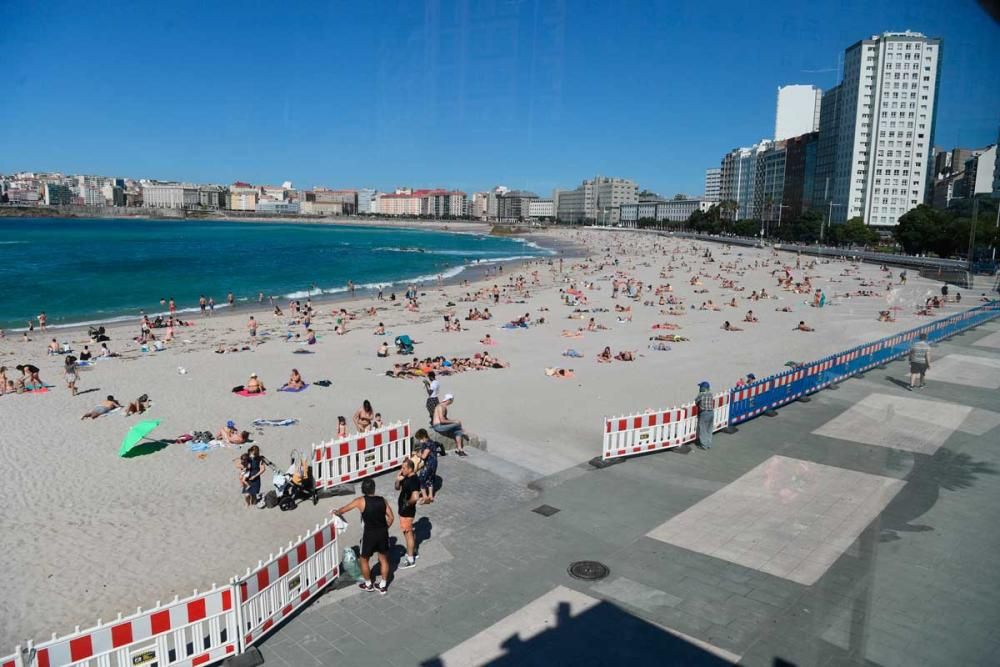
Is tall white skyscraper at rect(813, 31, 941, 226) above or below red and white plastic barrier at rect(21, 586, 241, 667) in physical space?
above

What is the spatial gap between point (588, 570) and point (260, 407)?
1043cm

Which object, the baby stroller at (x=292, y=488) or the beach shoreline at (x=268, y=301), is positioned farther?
the beach shoreline at (x=268, y=301)

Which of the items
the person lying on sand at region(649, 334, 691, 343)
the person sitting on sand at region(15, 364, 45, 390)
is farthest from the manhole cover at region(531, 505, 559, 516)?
the person lying on sand at region(649, 334, 691, 343)

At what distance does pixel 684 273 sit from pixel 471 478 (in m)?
49.3

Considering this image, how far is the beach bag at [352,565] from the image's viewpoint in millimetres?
6695

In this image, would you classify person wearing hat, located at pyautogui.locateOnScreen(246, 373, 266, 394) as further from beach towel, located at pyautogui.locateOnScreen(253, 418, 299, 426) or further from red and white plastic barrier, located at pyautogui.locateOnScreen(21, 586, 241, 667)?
red and white plastic barrier, located at pyautogui.locateOnScreen(21, 586, 241, 667)

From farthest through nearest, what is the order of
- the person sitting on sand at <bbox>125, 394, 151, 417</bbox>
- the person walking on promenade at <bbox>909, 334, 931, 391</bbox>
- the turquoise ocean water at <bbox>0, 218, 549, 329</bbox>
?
the turquoise ocean water at <bbox>0, 218, 549, 329</bbox> < the person walking on promenade at <bbox>909, 334, 931, 391</bbox> < the person sitting on sand at <bbox>125, 394, 151, 417</bbox>

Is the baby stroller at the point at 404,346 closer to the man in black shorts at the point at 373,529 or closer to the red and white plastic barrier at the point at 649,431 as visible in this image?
the red and white plastic barrier at the point at 649,431

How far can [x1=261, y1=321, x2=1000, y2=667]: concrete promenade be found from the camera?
219 inches

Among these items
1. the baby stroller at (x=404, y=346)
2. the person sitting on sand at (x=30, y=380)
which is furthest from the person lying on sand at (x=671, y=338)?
the person sitting on sand at (x=30, y=380)

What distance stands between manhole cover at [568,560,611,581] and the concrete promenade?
0.10m

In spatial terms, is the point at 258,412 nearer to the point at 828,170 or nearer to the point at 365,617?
the point at 365,617

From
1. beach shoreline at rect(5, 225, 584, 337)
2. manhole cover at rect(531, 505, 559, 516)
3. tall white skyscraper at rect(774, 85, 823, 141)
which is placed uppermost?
tall white skyscraper at rect(774, 85, 823, 141)

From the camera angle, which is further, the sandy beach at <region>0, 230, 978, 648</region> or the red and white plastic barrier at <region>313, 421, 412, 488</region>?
the red and white plastic barrier at <region>313, 421, 412, 488</region>
